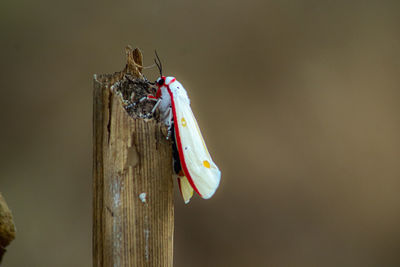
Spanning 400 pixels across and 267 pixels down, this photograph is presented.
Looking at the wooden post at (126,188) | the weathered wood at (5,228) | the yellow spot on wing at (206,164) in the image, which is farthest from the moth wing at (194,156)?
the weathered wood at (5,228)

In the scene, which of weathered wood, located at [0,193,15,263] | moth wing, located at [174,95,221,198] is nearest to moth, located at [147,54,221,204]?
moth wing, located at [174,95,221,198]

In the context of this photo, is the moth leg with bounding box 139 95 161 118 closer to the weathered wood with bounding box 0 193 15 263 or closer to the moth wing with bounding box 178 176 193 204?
the moth wing with bounding box 178 176 193 204

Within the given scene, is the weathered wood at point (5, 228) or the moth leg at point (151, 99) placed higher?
the moth leg at point (151, 99)

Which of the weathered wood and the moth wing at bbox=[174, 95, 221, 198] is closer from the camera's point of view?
the weathered wood

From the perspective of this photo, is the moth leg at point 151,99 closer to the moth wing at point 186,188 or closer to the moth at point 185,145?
the moth at point 185,145

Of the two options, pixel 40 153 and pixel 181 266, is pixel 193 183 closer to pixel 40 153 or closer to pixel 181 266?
pixel 181 266

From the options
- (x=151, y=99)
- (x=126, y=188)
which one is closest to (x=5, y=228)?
(x=126, y=188)

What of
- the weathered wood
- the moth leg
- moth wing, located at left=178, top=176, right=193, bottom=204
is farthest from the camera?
moth wing, located at left=178, top=176, right=193, bottom=204
